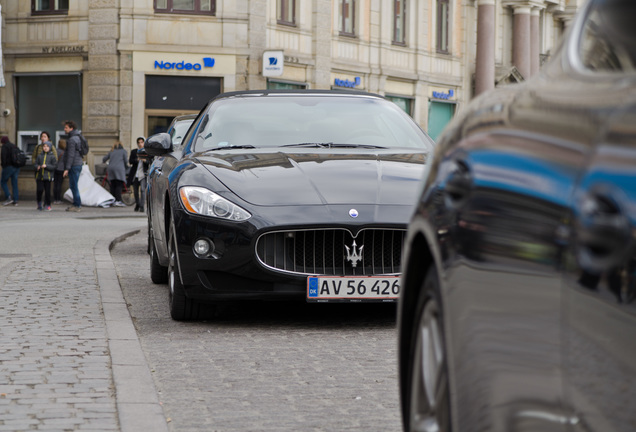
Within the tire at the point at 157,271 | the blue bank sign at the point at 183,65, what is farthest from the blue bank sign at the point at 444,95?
the tire at the point at 157,271

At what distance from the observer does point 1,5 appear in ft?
109

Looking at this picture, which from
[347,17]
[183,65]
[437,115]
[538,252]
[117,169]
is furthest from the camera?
[437,115]

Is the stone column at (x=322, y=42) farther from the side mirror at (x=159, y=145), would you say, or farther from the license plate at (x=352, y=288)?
the license plate at (x=352, y=288)

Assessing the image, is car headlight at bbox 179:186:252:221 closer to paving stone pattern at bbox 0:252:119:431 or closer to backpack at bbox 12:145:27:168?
paving stone pattern at bbox 0:252:119:431

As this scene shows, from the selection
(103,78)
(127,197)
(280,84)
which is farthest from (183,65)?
(127,197)

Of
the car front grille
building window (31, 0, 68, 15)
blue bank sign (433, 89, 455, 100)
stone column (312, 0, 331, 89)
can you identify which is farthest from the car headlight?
blue bank sign (433, 89, 455, 100)

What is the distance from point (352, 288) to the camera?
7.08 metres

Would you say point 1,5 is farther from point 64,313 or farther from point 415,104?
point 64,313

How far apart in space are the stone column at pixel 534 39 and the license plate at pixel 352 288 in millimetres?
41459

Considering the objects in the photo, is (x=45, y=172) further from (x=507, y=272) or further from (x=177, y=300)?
(x=507, y=272)

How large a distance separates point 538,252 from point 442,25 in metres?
41.4

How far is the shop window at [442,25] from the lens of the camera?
42625 millimetres

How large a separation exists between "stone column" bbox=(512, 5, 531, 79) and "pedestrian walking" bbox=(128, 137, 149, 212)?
2116 cm

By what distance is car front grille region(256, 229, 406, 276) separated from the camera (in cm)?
707
